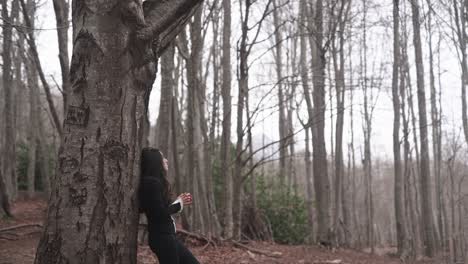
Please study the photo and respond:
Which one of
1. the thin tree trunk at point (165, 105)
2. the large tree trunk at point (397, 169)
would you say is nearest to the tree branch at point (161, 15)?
the thin tree trunk at point (165, 105)

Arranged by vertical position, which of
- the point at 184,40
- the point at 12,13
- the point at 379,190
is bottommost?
the point at 379,190

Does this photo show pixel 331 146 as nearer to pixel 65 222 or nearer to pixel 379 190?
pixel 65 222

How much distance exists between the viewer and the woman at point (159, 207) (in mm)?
3439

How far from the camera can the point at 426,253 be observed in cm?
1386

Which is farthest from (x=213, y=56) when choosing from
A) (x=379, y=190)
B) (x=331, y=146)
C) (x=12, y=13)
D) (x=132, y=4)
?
(x=379, y=190)

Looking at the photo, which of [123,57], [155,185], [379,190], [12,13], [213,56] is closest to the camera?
[123,57]

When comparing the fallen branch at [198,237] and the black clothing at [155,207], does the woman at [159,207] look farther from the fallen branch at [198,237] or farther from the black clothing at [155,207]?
the fallen branch at [198,237]

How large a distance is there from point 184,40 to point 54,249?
24.5ft

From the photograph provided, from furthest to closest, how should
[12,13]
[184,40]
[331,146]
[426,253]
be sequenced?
[331,146] < [426,253] < [12,13] < [184,40]

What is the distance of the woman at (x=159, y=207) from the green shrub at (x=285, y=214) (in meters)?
9.49

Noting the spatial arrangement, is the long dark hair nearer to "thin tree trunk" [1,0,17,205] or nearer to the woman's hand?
the woman's hand

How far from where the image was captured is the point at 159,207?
3.58 metres

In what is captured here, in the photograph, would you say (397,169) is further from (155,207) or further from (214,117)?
(155,207)

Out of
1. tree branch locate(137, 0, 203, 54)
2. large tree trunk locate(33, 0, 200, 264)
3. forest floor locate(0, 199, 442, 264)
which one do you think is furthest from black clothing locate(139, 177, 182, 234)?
forest floor locate(0, 199, 442, 264)
